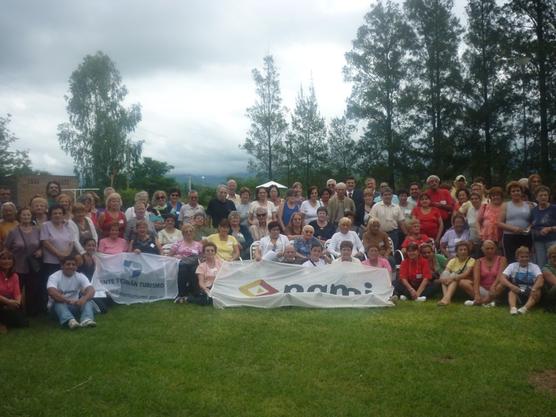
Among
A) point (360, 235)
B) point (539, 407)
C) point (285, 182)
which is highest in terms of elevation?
point (285, 182)

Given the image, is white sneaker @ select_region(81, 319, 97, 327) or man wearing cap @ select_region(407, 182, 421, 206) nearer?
white sneaker @ select_region(81, 319, 97, 327)

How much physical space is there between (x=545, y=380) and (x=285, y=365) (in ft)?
8.20

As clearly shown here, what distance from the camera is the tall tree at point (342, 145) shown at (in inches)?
1220

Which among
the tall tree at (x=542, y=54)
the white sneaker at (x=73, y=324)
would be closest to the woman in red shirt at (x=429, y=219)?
the white sneaker at (x=73, y=324)

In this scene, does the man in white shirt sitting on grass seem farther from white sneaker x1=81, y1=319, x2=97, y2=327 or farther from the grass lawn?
the grass lawn

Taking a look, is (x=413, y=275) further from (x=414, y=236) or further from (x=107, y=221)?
(x=107, y=221)

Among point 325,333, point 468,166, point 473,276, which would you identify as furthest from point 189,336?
point 468,166

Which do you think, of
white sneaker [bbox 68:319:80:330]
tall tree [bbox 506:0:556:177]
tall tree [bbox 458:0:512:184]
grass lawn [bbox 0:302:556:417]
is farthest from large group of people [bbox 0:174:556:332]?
tall tree [bbox 458:0:512:184]

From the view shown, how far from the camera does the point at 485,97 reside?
27.5 m

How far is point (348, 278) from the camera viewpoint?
836 cm

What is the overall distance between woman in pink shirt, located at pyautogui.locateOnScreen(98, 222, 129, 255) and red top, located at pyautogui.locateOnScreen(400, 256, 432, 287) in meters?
5.13

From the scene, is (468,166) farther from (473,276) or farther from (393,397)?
(393,397)

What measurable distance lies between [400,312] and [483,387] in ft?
10.1

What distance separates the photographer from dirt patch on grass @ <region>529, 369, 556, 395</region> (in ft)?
14.7
